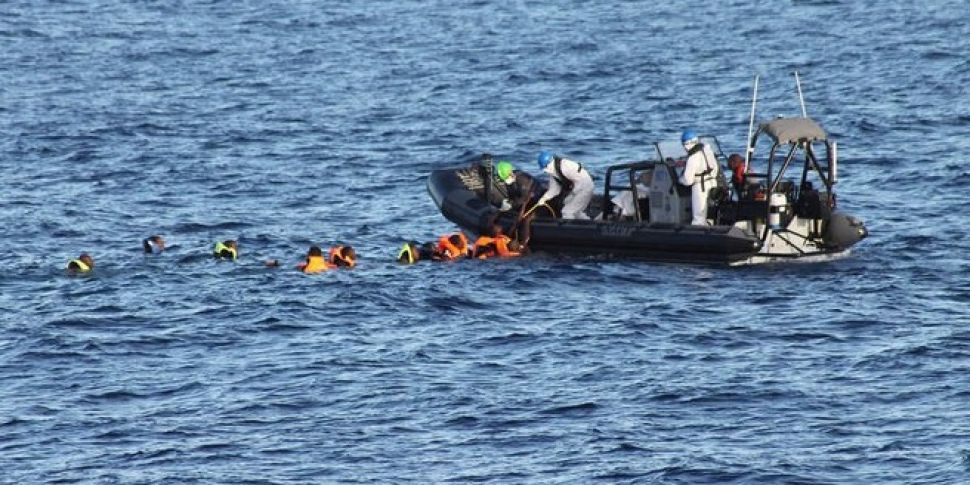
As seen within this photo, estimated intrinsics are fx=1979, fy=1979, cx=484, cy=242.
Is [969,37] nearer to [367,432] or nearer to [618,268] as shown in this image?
[618,268]

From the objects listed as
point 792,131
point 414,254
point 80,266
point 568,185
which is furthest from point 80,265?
point 792,131

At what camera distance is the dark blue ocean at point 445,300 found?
20.8 metres

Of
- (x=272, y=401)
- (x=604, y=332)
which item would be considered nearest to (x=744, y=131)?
(x=604, y=332)

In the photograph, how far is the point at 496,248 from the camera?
30.4m

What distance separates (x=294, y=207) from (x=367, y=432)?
16225 millimetres

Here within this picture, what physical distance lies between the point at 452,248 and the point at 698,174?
4218 mm

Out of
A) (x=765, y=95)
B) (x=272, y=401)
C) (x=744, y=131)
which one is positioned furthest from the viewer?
(x=765, y=95)

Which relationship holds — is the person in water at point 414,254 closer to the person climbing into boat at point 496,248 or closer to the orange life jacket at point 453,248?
the orange life jacket at point 453,248

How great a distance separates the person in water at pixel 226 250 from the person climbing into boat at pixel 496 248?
398 centimetres

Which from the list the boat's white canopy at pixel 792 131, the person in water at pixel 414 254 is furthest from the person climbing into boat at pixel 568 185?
the boat's white canopy at pixel 792 131

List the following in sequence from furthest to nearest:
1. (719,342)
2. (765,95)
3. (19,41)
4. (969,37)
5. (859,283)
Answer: (19,41), (969,37), (765,95), (859,283), (719,342)

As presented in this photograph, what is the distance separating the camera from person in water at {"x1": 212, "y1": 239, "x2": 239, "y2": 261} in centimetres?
3158

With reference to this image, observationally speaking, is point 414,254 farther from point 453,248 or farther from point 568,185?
point 568,185

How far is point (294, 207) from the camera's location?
37.2m
